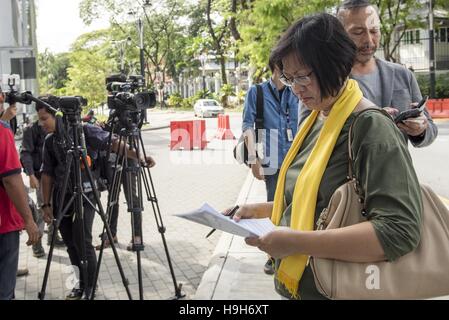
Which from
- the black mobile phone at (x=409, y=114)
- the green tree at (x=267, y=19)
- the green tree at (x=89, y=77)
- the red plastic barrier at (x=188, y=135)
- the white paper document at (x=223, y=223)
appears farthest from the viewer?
the green tree at (x=89, y=77)

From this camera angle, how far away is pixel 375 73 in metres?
2.41

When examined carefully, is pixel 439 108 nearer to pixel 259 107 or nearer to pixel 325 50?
pixel 259 107

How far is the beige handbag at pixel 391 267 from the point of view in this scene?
1362mm

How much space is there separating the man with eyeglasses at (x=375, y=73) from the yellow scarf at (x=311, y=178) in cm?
82

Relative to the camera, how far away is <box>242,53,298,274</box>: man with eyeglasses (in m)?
4.18

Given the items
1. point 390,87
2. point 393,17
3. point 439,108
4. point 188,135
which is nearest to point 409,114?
point 390,87

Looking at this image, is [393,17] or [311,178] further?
[393,17]

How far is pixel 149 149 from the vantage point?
15.2m

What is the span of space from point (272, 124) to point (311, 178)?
2.79 meters

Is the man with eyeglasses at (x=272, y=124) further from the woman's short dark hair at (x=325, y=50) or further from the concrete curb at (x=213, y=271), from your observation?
the woman's short dark hair at (x=325, y=50)

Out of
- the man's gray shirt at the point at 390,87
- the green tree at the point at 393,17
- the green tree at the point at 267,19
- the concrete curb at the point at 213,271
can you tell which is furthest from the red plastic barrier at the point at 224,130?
the man's gray shirt at the point at 390,87

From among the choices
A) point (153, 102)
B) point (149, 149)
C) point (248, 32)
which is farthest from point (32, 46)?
point (248, 32)

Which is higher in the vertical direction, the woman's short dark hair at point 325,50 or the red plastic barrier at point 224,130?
the woman's short dark hair at point 325,50

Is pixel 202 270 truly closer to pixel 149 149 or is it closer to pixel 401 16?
pixel 149 149
